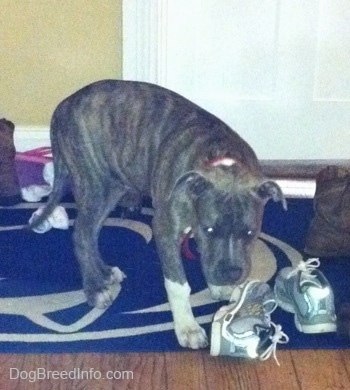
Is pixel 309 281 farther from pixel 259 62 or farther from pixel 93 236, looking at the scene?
pixel 259 62

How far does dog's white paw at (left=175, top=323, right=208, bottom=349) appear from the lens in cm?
224

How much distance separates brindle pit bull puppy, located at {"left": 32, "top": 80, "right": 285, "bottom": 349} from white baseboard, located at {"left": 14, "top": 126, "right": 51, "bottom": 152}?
94 cm

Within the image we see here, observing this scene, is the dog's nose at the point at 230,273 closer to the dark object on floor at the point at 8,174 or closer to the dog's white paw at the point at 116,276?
the dog's white paw at the point at 116,276

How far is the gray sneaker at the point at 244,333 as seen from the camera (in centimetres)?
219

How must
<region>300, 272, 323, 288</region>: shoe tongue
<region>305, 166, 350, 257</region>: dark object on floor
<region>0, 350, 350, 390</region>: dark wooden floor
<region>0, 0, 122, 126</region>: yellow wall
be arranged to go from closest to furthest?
<region>0, 350, 350, 390</region>: dark wooden floor < <region>300, 272, 323, 288</region>: shoe tongue < <region>305, 166, 350, 257</region>: dark object on floor < <region>0, 0, 122, 126</region>: yellow wall

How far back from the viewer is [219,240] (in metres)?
2.18

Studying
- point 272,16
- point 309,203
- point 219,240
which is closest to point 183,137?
point 219,240

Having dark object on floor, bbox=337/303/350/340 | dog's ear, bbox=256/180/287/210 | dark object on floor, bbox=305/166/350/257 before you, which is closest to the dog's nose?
dog's ear, bbox=256/180/287/210

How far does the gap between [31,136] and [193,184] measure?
157cm

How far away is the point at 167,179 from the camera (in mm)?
2320

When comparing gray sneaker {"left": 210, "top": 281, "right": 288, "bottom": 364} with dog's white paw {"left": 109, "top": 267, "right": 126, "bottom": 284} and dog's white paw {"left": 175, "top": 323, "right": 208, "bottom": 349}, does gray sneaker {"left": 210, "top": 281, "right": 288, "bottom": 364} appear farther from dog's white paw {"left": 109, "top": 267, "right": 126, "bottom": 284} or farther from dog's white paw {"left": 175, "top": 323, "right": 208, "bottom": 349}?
dog's white paw {"left": 109, "top": 267, "right": 126, "bottom": 284}

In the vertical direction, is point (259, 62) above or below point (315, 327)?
above

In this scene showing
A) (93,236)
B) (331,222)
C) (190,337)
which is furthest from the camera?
(331,222)
